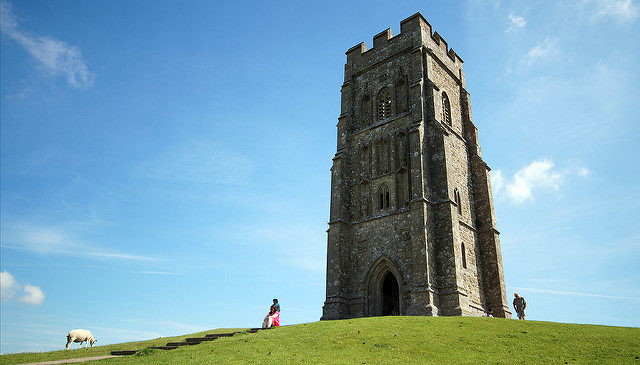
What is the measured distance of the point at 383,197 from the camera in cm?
2969

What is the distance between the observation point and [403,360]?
12.6 m

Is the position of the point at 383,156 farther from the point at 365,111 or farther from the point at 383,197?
the point at 365,111

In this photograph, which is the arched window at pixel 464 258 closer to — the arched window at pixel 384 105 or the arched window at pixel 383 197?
the arched window at pixel 383 197

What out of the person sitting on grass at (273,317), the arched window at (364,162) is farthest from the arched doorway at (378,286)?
the person sitting on grass at (273,317)

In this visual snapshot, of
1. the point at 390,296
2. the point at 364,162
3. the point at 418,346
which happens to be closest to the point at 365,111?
the point at 364,162

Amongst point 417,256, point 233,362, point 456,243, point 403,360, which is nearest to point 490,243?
point 456,243

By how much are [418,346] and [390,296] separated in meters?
15.3

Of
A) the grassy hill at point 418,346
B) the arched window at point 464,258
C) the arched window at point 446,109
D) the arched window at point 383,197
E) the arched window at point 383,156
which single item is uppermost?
the arched window at point 446,109

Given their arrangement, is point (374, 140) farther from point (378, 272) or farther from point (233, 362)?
point (233, 362)

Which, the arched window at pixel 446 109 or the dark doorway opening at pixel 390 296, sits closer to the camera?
the dark doorway opening at pixel 390 296

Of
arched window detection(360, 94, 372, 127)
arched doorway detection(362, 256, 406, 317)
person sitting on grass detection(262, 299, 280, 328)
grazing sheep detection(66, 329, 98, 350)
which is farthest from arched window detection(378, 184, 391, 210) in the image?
grazing sheep detection(66, 329, 98, 350)

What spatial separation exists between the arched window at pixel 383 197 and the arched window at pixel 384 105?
19.7 feet

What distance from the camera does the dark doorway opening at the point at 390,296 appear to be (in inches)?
1121

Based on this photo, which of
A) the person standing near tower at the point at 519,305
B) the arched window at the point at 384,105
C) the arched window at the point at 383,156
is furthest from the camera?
the arched window at the point at 384,105
